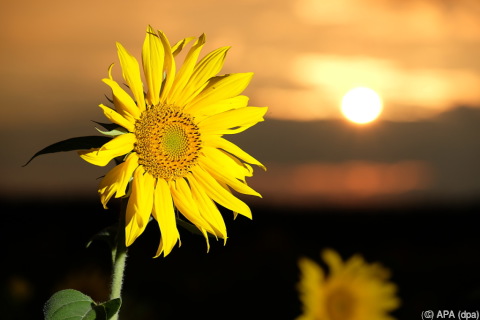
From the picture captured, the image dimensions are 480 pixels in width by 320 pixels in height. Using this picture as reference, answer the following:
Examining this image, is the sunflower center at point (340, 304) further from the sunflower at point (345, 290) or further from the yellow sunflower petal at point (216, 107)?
the yellow sunflower petal at point (216, 107)

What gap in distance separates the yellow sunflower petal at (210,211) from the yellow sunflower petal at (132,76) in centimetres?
36

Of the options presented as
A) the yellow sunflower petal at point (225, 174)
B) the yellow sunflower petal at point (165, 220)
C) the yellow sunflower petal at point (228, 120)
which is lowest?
the yellow sunflower petal at point (165, 220)

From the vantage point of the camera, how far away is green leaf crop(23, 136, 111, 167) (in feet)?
8.04

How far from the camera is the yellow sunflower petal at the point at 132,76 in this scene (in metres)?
2.61

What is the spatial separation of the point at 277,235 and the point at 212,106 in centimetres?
548

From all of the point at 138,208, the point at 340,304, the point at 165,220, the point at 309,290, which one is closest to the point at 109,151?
the point at 138,208

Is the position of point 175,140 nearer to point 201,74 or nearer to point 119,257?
point 201,74

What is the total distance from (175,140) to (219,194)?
25 cm

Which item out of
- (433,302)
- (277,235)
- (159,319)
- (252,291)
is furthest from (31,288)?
(433,302)

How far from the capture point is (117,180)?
250 centimetres

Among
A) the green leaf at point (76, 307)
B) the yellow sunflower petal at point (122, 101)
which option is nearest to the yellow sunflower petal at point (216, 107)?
the yellow sunflower petal at point (122, 101)

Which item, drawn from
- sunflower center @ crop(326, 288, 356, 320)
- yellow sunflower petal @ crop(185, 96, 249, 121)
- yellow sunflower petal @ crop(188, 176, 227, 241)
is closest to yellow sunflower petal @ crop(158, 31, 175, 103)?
yellow sunflower petal @ crop(185, 96, 249, 121)

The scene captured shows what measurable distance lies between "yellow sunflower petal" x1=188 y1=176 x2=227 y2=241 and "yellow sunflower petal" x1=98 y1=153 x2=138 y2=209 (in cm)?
27
